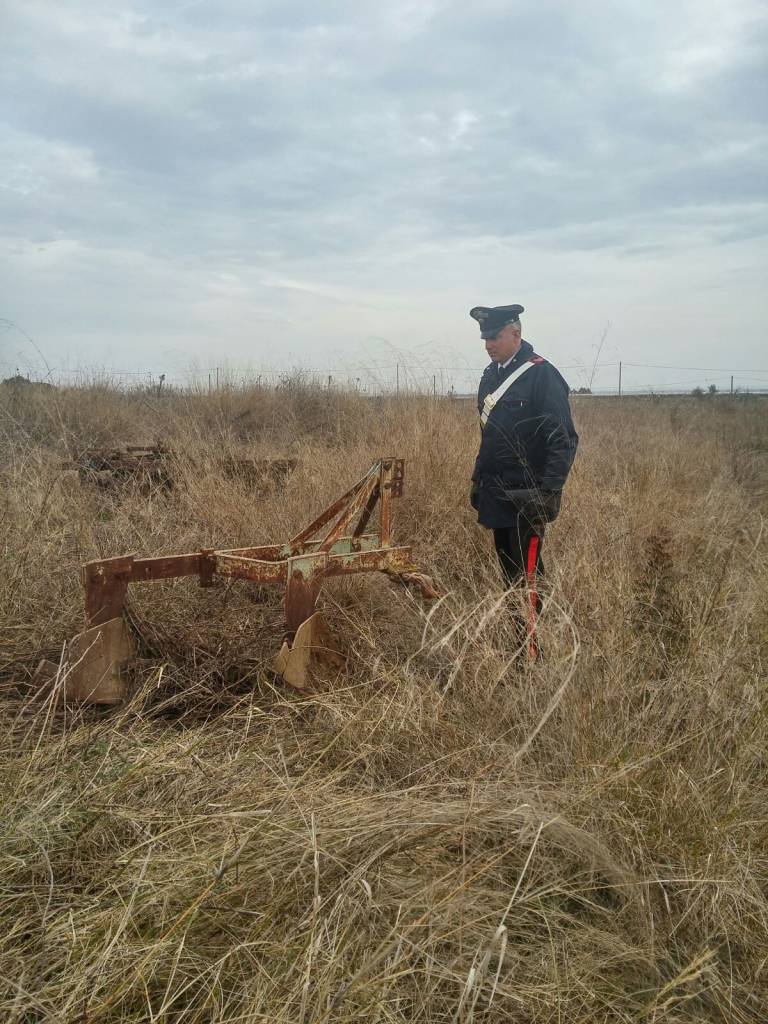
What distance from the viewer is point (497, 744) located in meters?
2.52

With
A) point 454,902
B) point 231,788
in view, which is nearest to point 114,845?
point 231,788

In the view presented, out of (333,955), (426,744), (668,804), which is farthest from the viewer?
(426,744)

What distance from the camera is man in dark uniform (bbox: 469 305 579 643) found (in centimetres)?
390

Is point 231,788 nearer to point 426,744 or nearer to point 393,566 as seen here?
point 426,744

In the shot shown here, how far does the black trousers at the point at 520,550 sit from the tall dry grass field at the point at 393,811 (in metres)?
0.22

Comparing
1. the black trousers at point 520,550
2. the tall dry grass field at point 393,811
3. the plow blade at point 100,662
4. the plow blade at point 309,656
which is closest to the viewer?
the tall dry grass field at point 393,811

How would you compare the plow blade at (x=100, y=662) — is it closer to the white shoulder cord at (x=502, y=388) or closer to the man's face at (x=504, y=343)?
the white shoulder cord at (x=502, y=388)

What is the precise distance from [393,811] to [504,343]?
2694 mm

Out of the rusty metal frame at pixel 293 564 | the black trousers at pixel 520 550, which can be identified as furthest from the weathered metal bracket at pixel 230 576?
the black trousers at pixel 520 550

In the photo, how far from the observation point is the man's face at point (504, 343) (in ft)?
13.5

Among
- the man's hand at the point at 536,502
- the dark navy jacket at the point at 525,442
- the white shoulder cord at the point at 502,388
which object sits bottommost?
the man's hand at the point at 536,502

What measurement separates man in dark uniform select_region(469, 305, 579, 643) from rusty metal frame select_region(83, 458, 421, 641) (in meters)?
0.51

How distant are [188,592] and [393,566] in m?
1.16

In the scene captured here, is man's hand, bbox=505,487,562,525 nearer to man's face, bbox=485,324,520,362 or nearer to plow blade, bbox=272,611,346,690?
man's face, bbox=485,324,520,362
